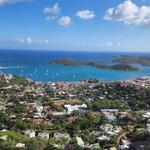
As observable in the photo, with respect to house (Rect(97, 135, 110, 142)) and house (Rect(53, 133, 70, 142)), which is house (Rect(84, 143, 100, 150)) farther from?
house (Rect(53, 133, 70, 142))

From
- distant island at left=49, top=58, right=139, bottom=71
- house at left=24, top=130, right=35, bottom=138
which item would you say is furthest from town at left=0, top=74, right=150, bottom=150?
distant island at left=49, top=58, right=139, bottom=71

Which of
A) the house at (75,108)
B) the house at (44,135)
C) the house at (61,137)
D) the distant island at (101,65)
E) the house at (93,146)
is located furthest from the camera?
the distant island at (101,65)

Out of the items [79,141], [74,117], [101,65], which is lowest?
[101,65]

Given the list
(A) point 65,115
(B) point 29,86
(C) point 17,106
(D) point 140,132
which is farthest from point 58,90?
(D) point 140,132

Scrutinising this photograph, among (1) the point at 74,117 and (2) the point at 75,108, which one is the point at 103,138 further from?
(2) the point at 75,108

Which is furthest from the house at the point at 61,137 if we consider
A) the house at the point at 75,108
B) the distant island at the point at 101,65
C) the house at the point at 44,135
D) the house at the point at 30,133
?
the distant island at the point at 101,65

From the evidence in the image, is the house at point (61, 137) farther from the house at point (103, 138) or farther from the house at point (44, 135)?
the house at point (103, 138)

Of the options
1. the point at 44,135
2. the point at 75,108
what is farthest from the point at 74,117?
the point at 44,135

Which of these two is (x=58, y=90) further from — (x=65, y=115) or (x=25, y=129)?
(x=25, y=129)

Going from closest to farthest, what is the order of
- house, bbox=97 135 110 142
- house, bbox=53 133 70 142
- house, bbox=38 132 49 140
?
house, bbox=97 135 110 142 < house, bbox=53 133 70 142 < house, bbox=38 132 49 140
